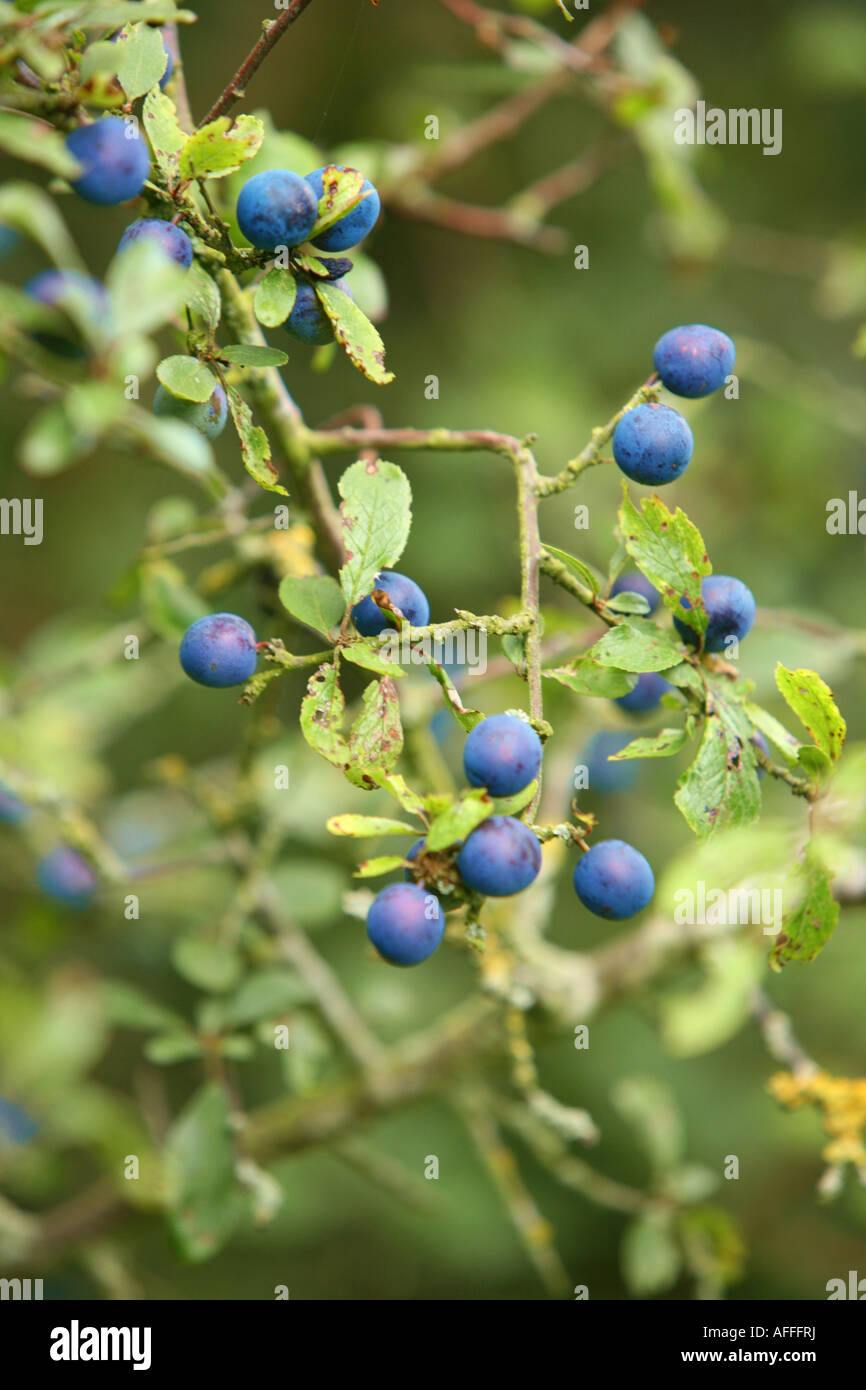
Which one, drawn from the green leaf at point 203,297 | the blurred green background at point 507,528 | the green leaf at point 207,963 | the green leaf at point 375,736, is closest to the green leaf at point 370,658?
the green leaf at point 375,736

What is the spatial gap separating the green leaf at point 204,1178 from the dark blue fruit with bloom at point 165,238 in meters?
0.90

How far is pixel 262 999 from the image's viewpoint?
1277mm

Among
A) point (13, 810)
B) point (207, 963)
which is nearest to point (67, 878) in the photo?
point (13, 810)

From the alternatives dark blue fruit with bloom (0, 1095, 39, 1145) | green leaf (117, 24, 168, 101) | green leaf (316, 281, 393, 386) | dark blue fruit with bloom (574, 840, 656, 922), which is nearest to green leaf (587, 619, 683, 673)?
dark blue fruit with bloom (574, 840, 656, 922)

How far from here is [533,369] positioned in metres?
2.48

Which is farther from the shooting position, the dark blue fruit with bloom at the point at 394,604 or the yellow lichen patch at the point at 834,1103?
the yellow lichen patch at the point at 834,1103

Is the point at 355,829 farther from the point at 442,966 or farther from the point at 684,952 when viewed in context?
the point at 442,966

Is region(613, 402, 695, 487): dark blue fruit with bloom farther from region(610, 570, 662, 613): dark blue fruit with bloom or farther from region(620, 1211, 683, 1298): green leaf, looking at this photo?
region(620, 1211, 683, 1298): green leaf

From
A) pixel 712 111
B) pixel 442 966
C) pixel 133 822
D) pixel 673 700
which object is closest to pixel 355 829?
pixel 673 700

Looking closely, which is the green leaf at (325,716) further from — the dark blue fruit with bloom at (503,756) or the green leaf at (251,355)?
the green leaf at (251,355)

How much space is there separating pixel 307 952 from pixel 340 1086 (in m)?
0.20

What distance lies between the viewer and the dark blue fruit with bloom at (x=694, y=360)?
0.83 meters

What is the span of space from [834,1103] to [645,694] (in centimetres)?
48

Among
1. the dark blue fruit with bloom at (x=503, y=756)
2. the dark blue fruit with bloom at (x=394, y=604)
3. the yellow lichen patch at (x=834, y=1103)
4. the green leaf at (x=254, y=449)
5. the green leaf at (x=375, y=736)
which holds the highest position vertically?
the green leaf at (x=254, y=449)
